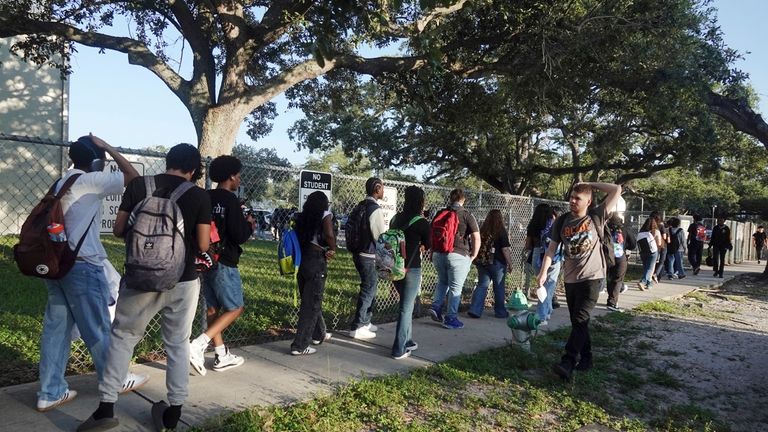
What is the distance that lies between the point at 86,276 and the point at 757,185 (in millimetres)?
49206

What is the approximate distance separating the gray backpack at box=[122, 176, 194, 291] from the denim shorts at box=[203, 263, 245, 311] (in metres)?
1.25

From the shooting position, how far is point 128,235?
10.9 feet

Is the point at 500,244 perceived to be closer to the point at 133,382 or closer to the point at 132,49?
the point at 133,382

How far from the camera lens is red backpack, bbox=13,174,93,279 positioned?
133 inches

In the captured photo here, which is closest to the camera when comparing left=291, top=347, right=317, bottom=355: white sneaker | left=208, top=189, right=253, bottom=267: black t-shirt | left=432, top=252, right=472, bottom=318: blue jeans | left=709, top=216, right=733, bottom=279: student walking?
left=208, top=189, right=253, bottom=267: black t-shirt

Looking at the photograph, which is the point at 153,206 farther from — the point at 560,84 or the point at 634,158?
the point at 634,158

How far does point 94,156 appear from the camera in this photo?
3.69 meters

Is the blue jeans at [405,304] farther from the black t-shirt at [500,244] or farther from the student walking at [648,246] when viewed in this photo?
the student walking at [648,246]

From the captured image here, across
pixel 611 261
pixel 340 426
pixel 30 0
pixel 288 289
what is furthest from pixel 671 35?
pixel 30 0

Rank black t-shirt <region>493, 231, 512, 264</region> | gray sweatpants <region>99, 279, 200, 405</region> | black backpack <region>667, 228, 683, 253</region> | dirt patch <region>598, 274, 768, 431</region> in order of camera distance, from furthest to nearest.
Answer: black backpack <region>667, 228, 683, 253</region> < black t-shirt <region>493, 231, 512, 264</region> < dirt patch <region>598, 274, 768, 431</region> < gray sweatpants <region>99, 279, 200, 405</region>

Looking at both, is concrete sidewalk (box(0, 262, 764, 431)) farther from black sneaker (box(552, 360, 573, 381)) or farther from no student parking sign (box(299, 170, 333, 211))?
no student parking sign (box(299, 170, 333, 211))

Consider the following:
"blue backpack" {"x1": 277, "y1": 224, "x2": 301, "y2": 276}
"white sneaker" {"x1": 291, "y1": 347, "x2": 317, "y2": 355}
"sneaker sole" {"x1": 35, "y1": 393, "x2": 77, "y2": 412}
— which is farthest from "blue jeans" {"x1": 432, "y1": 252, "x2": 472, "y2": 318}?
"sneaker sole" {"x1": 35, "y1": 393, "x2": 77, "y2": 412}

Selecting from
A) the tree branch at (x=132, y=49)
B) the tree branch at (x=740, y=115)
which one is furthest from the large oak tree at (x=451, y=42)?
the tree branch at (x=740, y=115)

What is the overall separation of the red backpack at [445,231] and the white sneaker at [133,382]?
12.1 ft
